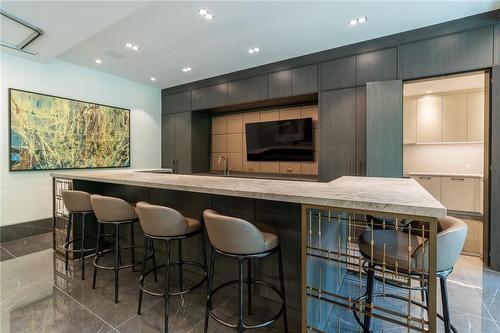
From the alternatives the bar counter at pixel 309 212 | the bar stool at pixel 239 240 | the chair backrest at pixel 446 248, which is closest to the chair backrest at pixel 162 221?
the bar counter at pixel 309 212

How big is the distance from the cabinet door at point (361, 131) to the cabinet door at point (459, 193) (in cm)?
288

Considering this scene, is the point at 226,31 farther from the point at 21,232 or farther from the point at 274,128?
the point at 21,232

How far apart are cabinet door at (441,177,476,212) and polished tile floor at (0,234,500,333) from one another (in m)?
2.62

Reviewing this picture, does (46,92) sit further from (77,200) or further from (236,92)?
(236,92)

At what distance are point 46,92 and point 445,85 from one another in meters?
7.06

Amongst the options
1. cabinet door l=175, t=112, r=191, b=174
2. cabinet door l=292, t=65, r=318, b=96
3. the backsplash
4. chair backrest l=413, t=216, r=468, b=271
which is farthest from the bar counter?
cabinet door l=175, t=112, r=191, b=174

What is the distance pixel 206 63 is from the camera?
4.19 metres

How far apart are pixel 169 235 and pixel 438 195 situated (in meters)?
5.60

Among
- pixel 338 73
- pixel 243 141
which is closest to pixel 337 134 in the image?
pixel 338 73

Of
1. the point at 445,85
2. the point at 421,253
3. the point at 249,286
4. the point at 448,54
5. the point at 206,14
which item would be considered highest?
the point at 206,14

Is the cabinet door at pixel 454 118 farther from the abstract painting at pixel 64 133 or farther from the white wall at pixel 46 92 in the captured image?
the abstract painting at pixel 64 133

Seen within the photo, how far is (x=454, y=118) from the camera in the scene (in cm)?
507

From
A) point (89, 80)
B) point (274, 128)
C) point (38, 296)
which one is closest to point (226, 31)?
point (274, 128)

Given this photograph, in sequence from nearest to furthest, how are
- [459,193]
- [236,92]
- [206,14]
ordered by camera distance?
[206,14] → [236,92] → [459,193]
